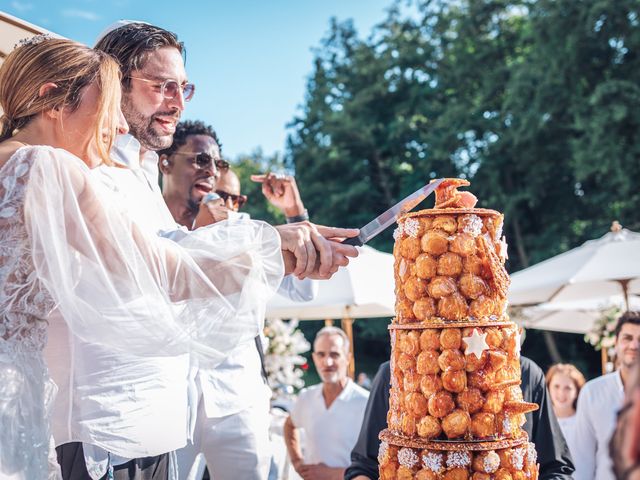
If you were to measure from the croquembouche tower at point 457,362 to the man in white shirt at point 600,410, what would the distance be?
9.95ft

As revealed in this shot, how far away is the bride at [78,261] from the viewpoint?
5.77ft

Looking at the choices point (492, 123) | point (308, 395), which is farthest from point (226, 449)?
point (492, 123)

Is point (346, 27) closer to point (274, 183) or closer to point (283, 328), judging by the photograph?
point (283, 328)

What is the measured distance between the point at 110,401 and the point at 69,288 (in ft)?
1.54

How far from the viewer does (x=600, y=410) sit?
196 inches

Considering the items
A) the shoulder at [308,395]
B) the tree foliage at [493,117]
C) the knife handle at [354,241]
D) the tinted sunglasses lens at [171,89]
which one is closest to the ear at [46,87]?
the tinted sunglasses lens at [171,89]

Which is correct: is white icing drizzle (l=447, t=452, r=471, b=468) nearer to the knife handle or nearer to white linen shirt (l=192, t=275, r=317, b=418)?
the knife handle

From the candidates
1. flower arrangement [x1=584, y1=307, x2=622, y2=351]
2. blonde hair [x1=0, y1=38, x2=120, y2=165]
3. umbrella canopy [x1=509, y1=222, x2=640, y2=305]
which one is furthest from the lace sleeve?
flower arrangement [x1=584, y1=307, x2=622, y2=351]

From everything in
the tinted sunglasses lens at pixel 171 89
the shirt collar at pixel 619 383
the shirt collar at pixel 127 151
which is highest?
the tinted sunglasses lens at pixel 171 89

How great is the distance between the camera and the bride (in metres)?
1.76

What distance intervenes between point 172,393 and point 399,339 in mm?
736

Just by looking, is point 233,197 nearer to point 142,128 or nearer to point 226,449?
point 142,128

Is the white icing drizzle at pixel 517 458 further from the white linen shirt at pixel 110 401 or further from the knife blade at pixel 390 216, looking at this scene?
the white linen shirt at pixel 110 401

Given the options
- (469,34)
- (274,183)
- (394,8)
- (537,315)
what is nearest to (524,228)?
(469,34)
